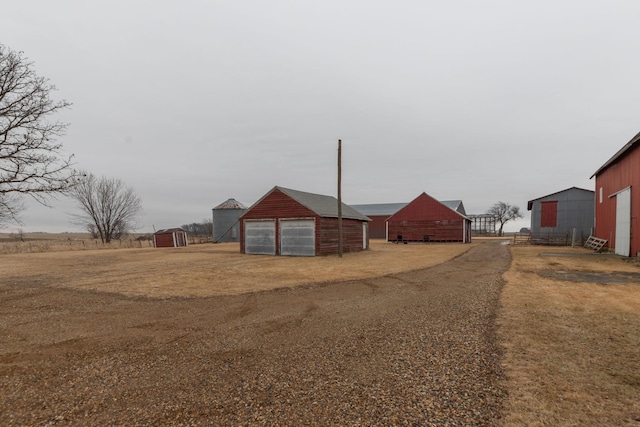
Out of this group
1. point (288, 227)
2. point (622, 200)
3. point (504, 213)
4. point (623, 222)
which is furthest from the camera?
point (504, 213)

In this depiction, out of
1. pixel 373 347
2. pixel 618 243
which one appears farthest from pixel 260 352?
pixel 618 243

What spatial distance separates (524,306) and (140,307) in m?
10.4

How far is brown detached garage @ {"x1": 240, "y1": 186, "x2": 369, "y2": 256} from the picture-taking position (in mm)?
26828

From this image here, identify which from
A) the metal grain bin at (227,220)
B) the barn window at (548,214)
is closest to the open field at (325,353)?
the barn window at (548,214)

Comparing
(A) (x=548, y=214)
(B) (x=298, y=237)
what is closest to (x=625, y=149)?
(A) (x=548, y=214)

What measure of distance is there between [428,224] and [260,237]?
28.2 meters

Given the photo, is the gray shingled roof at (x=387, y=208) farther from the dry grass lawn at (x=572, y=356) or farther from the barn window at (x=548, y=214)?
the dry grass lawn at (x=572, y=356)

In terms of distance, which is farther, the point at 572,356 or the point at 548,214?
the point at 548,214

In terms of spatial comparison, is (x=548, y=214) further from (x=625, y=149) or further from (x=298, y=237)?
(x=298, y=237)

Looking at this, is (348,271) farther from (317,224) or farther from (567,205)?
(567,205)

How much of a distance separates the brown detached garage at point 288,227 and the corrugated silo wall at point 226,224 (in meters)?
25.3

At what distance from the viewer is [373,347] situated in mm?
5859

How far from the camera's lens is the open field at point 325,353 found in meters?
3.94

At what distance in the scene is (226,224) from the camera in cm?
5456
